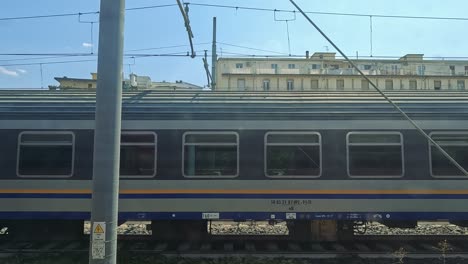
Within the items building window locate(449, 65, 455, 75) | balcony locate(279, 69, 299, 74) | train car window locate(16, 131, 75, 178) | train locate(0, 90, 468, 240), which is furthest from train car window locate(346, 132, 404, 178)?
building window locate(449, 65, 455, 75)

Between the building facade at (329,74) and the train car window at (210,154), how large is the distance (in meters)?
64.8

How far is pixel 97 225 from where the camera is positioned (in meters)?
4.68

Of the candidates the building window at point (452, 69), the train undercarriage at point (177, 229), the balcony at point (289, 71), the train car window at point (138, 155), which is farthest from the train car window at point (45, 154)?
the building window at point (452, 69)

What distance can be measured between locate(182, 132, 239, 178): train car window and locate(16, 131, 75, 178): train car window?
101 inches

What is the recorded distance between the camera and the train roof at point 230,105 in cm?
1013

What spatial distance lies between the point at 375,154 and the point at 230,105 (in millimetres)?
3380

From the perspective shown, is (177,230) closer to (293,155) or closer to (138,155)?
(138,155)

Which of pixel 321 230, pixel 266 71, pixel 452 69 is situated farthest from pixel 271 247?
pixel 452 69

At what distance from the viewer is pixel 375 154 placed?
995 centimetres

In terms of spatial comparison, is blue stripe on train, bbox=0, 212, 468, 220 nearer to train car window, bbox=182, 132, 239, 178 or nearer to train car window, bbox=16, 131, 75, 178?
train car window, bbox=182, 132, 239, 178

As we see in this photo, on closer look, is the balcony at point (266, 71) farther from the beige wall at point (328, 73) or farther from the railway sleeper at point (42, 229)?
the railway sleeper at point (42, 229)

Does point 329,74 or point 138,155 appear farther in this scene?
point 329,74

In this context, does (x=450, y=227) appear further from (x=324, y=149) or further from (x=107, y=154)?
(x=107, y=154)

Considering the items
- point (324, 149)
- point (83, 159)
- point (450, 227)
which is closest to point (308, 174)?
point (324, 149)
